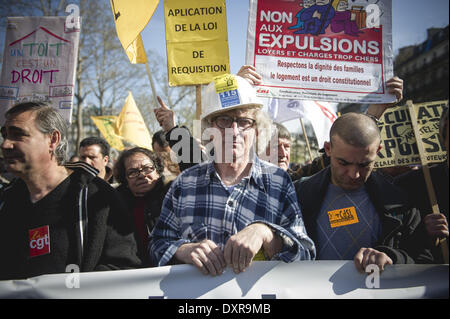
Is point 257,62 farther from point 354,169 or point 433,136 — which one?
point 433,136

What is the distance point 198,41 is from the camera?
291 cm

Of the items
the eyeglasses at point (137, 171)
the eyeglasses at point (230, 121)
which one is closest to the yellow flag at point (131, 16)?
the eyeglasses at point (137, 171)

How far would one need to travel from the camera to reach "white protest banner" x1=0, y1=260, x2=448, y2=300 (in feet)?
5.27

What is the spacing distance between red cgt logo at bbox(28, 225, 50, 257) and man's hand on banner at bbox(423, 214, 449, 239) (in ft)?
6.87

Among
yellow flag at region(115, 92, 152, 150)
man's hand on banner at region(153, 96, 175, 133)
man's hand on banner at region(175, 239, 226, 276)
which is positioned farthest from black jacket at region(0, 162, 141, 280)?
yellow flag at region(115, 92, 152, 150)

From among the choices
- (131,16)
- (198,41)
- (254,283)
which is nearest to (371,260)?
(254,283)

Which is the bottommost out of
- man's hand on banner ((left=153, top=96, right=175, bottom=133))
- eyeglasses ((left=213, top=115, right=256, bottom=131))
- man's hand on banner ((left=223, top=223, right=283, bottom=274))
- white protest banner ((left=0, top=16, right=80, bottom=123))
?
man's hand on banner ((left=223, top=223, right=283, bottom=274))

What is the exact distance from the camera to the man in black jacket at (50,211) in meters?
1.70

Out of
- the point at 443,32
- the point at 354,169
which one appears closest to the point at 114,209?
the point at 354,169

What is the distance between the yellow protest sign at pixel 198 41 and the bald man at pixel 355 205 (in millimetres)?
1392

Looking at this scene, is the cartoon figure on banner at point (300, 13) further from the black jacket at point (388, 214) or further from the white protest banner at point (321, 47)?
the black jacket at point (388, 214)

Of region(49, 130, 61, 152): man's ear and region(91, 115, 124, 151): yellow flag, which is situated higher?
region(91, 115, 124, 151): yellow flag

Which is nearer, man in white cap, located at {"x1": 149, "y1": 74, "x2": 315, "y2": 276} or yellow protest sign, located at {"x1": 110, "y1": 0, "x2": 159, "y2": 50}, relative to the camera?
man in white cap, located at {"x1": 149, "y1": 74, "x2": 315, "y2": 276}

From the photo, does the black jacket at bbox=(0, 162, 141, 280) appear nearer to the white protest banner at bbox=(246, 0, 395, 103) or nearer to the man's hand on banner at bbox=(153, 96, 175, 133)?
the man's hand on banner at bbox=(153, 96, 175, 133)
